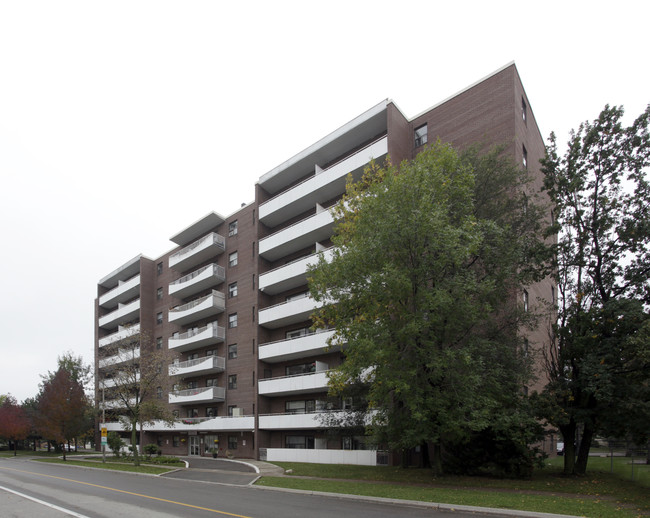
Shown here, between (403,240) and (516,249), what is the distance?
575cm

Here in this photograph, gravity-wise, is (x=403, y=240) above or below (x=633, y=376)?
above

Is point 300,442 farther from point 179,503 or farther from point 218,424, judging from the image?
point 179,503

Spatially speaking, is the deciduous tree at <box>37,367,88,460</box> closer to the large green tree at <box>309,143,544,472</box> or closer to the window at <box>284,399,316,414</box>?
the window at <box>284,399,316,414</box>

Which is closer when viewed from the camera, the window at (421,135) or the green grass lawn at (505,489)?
the green grass lawn at (505,489)

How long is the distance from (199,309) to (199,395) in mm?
7686

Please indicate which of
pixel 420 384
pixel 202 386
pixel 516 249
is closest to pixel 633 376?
pixel 516 249

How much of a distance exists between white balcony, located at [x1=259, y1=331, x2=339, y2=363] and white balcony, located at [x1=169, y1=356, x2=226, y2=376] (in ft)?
21.9

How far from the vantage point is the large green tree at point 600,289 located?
712 inches

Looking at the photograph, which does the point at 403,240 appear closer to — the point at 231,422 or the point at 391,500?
the point at 391,500

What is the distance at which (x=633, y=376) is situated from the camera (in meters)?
18.1

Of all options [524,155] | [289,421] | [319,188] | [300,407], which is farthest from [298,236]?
[524,155]

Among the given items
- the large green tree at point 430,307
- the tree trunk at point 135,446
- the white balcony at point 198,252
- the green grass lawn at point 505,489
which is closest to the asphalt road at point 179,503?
the green grass lawn at point 505,489

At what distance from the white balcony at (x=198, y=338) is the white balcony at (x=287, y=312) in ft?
21.9

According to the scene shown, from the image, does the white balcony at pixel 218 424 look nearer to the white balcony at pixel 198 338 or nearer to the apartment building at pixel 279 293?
the apartment building at pixel 279 293
